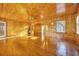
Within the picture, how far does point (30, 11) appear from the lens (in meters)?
2.05

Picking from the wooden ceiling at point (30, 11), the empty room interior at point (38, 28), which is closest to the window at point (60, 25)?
the empty room interior at point (38, 28)

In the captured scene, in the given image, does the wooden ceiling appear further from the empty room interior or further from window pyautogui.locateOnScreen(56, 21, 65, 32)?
window pyautogui.locateOnScreen(56, 21, 65, 32)

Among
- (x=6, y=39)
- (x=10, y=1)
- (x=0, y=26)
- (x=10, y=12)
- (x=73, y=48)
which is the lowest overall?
(x=73, y=48)

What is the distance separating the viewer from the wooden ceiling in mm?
2041

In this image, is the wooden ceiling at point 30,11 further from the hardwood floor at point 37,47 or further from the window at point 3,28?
the hardwood floor at point 37,47

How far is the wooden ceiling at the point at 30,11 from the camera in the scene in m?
2.04

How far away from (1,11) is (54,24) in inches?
27.8

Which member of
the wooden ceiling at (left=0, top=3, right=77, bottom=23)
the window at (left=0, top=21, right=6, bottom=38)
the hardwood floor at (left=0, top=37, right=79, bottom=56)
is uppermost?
the wooden ceiling at (left=0, top=3, right=77, bottom=23)

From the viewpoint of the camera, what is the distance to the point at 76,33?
80.1 inches

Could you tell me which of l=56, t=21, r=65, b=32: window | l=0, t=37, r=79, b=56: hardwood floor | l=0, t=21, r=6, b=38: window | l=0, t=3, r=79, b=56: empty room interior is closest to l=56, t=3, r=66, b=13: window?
l=0, t=3, r=79, b=56: empty room interior

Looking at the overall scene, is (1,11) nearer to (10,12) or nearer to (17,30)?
(10,12)

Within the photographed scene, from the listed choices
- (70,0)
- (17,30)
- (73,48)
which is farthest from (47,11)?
(73,48)

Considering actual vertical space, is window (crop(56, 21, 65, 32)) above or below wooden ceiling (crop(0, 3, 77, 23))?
below

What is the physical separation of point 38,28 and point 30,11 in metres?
0.24
